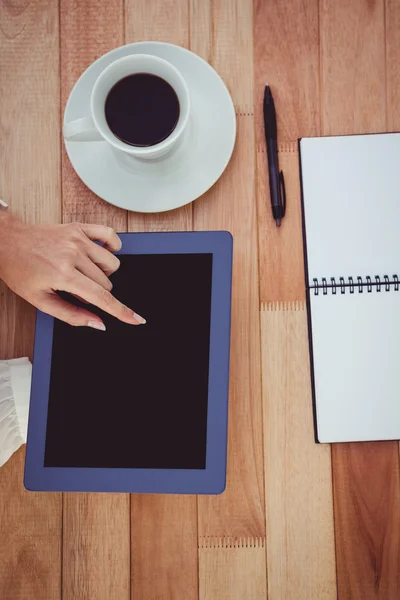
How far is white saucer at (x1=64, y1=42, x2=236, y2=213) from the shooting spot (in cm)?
67

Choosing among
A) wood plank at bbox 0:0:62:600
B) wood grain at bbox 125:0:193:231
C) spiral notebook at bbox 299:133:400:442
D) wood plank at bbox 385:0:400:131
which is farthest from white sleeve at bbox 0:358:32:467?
wood plank at bbox 385:0:400:131

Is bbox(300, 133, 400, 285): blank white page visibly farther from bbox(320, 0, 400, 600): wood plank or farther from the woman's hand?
the woman's hand

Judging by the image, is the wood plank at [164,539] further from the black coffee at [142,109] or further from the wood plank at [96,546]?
the black coffee at [142,109]

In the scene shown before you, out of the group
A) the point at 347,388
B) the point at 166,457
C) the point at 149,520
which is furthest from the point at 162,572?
the point at 347,388

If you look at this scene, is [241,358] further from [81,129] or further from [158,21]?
[158,21]

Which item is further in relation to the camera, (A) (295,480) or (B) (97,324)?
(A) (295,480)

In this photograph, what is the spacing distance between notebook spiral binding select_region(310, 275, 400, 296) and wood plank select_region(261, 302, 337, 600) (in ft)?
0.13

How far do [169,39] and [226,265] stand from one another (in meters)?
0.36

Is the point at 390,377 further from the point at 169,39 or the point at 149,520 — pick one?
the point at 169,39

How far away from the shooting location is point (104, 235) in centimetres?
60

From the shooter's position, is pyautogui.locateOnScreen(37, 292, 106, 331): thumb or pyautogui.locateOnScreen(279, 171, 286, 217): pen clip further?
pyautogui.locateOnScreen(279, 171, 286, 217): pen clip

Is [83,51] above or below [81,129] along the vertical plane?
above

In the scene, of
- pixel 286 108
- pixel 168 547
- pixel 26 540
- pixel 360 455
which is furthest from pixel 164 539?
pixel 286 108

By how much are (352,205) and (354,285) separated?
11 centimetres
